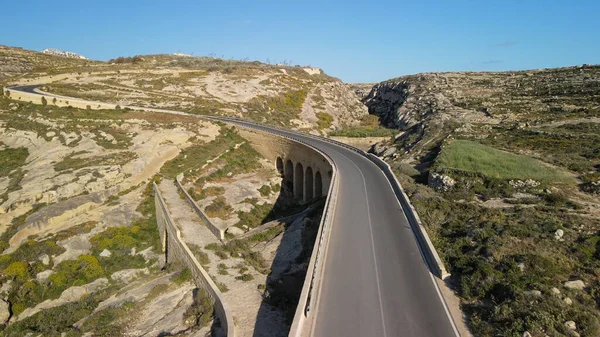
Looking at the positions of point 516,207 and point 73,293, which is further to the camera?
point 73,293

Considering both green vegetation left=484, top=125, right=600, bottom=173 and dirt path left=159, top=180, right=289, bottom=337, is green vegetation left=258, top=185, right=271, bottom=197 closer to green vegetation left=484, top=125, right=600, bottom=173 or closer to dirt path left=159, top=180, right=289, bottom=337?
dirt path left=159, top=180, right=289, bottom=337

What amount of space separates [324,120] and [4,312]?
2482 inches

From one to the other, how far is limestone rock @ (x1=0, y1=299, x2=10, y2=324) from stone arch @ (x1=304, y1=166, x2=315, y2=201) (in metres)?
26.4

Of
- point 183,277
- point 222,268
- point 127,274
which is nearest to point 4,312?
point 127,274

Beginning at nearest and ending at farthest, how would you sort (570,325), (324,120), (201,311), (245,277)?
(570,325) → (201,311) → (245,277) → (324,120)

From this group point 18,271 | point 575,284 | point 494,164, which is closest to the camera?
point 575,284

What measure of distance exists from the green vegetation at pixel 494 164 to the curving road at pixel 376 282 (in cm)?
1011

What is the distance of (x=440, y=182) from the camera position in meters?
26.3

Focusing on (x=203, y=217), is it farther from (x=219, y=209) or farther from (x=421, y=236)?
(x=421, y=236)

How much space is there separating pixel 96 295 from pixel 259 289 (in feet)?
35.2

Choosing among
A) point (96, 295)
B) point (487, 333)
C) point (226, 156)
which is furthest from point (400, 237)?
point (226, 156)

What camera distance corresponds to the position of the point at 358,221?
19.9 m

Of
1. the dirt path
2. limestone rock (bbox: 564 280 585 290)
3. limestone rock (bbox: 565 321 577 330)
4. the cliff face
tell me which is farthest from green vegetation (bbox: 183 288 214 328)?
the cliff face

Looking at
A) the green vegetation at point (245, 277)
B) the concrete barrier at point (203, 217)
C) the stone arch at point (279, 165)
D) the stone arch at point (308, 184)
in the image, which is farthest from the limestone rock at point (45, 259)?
the stone arch at point (279, 165)
